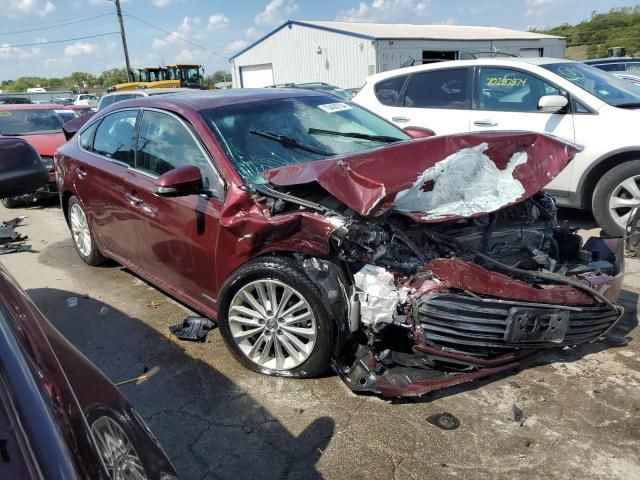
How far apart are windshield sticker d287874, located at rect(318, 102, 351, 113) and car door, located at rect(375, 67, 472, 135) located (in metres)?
2.42

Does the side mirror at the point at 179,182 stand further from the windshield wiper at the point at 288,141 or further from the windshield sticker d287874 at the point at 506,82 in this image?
the windshield sticker d287874 at the point at 506,82

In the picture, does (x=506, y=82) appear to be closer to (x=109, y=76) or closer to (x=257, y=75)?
(x=257, y=75)

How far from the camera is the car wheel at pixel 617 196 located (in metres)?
5.29

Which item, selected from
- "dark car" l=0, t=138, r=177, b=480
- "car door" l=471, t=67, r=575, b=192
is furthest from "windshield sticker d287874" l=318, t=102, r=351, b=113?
"dark car" l=0, t=138, r=177, b=480

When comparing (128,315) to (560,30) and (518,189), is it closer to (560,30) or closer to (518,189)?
(518,189)

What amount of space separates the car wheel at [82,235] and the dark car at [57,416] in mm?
3672

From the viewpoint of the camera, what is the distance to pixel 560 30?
55.8m

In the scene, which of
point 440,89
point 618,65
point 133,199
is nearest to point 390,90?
point 440,89

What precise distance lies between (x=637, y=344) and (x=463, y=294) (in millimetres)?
1531

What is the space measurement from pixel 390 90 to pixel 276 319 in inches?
190

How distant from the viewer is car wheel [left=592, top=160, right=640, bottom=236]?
5.29 m

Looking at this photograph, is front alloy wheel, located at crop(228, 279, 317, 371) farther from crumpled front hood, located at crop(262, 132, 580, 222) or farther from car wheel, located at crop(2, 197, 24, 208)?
car wheel, located at crop(2, 197, 24, 208)

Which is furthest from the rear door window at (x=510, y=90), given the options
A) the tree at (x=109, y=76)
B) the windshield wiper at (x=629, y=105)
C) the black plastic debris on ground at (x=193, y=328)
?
the tree at (x=109, y=76)

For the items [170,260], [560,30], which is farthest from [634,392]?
[560,30]
